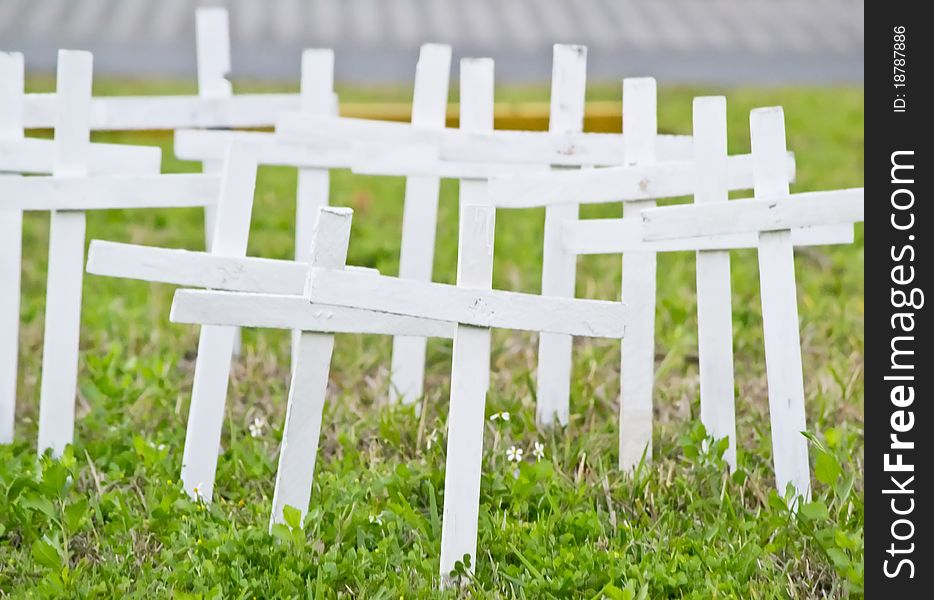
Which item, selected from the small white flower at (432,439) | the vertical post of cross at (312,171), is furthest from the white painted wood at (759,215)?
the vertical post of cross at (312,171)

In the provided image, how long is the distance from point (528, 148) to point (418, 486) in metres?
1.12

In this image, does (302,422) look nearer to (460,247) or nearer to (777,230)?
(460,247)

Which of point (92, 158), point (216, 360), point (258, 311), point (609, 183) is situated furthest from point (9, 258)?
point (609, 183)

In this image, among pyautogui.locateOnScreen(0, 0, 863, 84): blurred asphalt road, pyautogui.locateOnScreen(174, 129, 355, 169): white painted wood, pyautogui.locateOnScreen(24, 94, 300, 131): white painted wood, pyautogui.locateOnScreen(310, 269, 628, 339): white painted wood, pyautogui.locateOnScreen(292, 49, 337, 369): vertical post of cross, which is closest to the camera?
pyautogui.locateOnScreen(310, 269, 628, 339): white painted wood

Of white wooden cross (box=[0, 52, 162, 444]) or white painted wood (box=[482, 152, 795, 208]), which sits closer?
white painted wood (box=[482, 152, 795, 208])

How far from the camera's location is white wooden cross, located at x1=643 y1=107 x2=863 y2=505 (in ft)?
9.73

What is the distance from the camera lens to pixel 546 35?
1333 cm

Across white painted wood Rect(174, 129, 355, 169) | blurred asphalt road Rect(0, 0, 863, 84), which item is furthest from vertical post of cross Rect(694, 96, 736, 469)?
blurred asphalt road Rect(0, 0, 863, 84)

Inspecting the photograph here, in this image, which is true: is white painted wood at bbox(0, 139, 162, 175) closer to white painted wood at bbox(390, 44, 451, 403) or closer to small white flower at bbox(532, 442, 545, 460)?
white painted wood at bbox(390, 44, 451, 403)

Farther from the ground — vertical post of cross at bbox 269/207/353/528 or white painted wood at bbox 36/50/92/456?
white painted wood at bbox 36/50/92/456

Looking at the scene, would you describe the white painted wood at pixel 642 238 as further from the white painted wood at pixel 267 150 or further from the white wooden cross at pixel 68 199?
the white wooden cross at pixel 68 199

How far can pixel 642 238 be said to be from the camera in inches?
120
